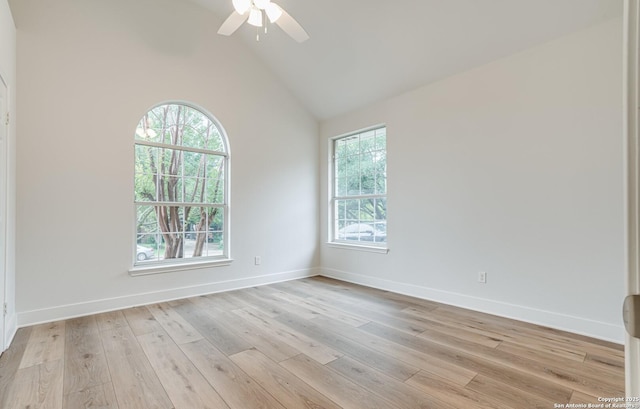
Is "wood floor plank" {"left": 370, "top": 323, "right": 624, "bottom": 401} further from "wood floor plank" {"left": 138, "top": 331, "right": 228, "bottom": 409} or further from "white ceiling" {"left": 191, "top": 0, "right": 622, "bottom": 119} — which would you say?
"white ceiling" {"left": 191, "top": 0, "right": 622, "bottom": 119}

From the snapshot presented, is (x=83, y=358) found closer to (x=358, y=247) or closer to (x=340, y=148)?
(x=358, y=247)

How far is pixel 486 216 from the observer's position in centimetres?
326

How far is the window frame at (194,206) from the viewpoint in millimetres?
3613

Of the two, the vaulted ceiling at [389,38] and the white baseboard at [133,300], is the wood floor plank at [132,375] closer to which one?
the white baseboard at [133,300]

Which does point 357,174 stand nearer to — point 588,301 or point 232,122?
point 232,122

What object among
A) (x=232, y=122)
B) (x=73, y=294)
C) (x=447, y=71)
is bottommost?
(x=73, y=294)

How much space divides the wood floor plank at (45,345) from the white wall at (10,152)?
0.17 meters

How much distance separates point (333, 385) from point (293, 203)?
3.23 metres

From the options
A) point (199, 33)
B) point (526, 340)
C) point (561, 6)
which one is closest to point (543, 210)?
point (526, 340)

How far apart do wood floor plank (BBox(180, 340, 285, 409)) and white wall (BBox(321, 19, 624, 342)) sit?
2459mm

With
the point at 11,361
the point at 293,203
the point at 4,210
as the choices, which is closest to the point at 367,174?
the point at 293,203

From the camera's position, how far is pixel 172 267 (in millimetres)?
3781

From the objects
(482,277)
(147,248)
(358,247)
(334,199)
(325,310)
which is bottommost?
(325,310)

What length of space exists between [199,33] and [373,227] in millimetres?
3456
